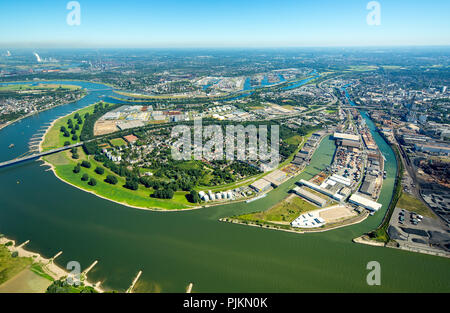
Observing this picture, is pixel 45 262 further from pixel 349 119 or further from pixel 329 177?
pixel 349 119

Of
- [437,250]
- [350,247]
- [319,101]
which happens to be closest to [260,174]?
[350,247]

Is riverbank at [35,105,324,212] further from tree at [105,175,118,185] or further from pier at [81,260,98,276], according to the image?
pier at [81,260,98,276]

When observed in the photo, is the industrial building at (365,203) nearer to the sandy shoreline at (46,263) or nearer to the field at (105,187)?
the field at (105,187)

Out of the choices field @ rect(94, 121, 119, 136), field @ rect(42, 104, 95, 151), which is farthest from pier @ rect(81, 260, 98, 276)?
field @ rect(94, 121, 119, 136)

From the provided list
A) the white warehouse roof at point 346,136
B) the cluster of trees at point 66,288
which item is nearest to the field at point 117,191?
the cluster of trees at point 66,288

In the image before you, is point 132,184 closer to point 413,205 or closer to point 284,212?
point 284,212

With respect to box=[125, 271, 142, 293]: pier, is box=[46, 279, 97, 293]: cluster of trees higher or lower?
higher
